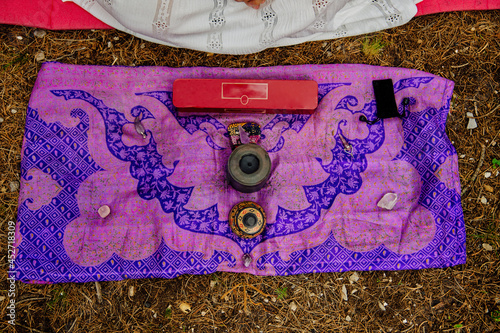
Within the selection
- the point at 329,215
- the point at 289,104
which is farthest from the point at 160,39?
the point at 329,215

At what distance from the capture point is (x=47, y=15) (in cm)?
184

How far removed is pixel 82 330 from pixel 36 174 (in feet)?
2.78

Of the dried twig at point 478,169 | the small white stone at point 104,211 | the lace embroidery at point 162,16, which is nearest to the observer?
the small white stone at point 104,211

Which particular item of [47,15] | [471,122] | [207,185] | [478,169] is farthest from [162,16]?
[478,169]

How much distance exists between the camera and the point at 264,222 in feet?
5.26

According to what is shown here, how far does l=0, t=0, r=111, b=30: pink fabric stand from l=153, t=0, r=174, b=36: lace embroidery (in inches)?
12.6

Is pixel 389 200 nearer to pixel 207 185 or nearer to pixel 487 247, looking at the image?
pixel 487 247

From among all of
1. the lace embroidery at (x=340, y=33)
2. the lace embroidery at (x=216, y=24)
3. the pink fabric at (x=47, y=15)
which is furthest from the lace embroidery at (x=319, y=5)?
the pink fabric at (x=47, y=15)

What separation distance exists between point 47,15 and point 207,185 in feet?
4.45

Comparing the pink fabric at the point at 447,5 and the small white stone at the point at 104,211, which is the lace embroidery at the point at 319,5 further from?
the small white stone at the point at 104,211

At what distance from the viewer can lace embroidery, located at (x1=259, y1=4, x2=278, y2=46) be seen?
69.9 inches

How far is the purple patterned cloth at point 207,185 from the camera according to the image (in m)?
1.66

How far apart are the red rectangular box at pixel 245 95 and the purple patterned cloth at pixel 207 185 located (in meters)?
0.10

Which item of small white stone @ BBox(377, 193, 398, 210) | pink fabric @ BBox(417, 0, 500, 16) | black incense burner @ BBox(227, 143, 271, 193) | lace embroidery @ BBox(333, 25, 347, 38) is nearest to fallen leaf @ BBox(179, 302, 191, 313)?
black incense burner @ BBox(227, 143, 271, 193)
